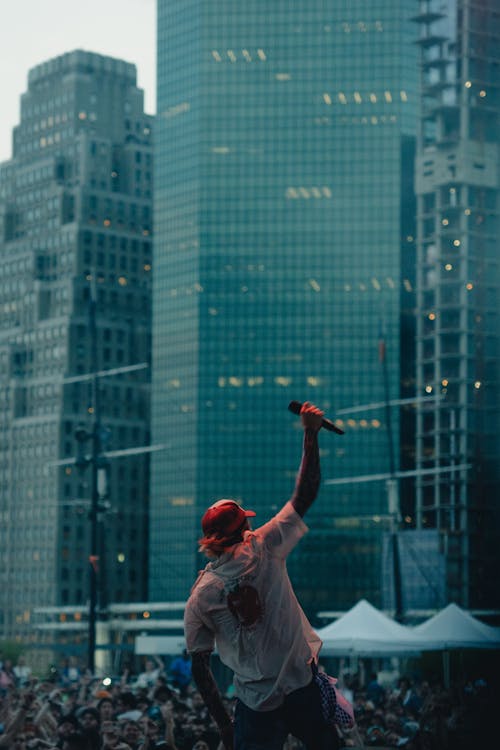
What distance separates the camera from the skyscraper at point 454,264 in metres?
124

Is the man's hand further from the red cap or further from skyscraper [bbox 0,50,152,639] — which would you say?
skyscraper [bbox 0,50,152,639]

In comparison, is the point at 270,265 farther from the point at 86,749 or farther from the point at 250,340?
the point at 86,749

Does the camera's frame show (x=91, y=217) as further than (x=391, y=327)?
Yes

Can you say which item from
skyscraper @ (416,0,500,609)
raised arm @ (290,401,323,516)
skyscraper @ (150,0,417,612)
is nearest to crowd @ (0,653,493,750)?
raised arm @ (290,401,323,516)

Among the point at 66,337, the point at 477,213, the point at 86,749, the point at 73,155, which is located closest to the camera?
the point at 86,749

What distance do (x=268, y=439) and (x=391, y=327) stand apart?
1346cm

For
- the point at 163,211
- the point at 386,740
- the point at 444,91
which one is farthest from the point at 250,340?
the point at 386,740

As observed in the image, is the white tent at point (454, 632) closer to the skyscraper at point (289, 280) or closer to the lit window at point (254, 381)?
the skyscraper at point (289, 280)

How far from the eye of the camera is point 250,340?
5364 inches

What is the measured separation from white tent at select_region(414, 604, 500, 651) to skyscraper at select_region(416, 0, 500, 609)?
90.7m

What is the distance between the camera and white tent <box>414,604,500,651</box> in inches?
1195

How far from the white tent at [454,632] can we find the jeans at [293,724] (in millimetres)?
23482

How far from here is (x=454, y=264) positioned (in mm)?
128000

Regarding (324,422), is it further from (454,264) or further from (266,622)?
(454,264)
